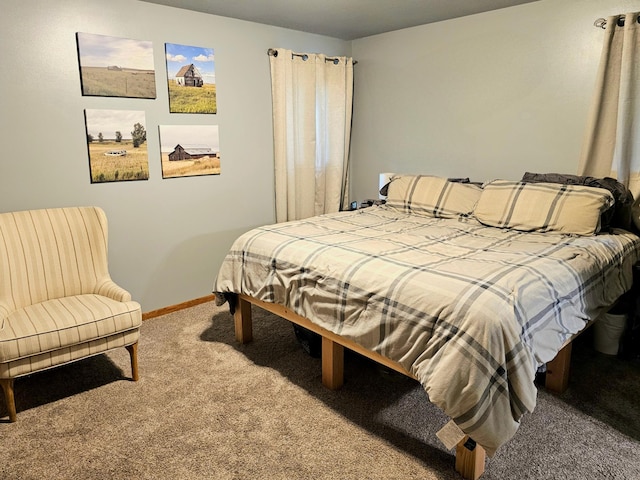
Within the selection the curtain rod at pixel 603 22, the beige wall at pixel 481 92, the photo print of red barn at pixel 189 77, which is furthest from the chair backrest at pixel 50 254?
the curtain rod at pixel 603 22

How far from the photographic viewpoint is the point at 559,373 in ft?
7.75

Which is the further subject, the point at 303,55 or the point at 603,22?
the point at 303,55

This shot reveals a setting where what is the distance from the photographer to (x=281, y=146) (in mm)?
3990

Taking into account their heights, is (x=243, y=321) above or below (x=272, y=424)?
above

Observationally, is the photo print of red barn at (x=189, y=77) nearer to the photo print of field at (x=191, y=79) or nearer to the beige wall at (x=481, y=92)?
the photo print of field at (x=191, y=79)

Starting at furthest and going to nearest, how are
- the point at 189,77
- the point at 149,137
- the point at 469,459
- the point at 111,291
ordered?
the point at 189,77
the point at 149,137
the point at 111,291
the point at 469,459

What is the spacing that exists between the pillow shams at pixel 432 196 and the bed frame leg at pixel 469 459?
1.84 metres

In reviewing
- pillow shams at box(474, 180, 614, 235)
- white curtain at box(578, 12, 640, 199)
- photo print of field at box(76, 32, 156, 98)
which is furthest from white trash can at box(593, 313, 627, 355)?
photo print of field at box(76, 32, 156, 98)

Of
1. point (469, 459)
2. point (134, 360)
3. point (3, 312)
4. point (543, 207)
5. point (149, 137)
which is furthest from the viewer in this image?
point (149, 137)

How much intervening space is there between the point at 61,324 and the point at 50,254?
66 cm

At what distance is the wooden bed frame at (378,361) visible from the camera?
69.1 inches

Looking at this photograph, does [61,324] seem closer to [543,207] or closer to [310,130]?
[310,130]

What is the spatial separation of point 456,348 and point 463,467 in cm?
51

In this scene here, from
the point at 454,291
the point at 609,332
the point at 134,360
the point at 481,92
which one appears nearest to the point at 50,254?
the point at 134,360
